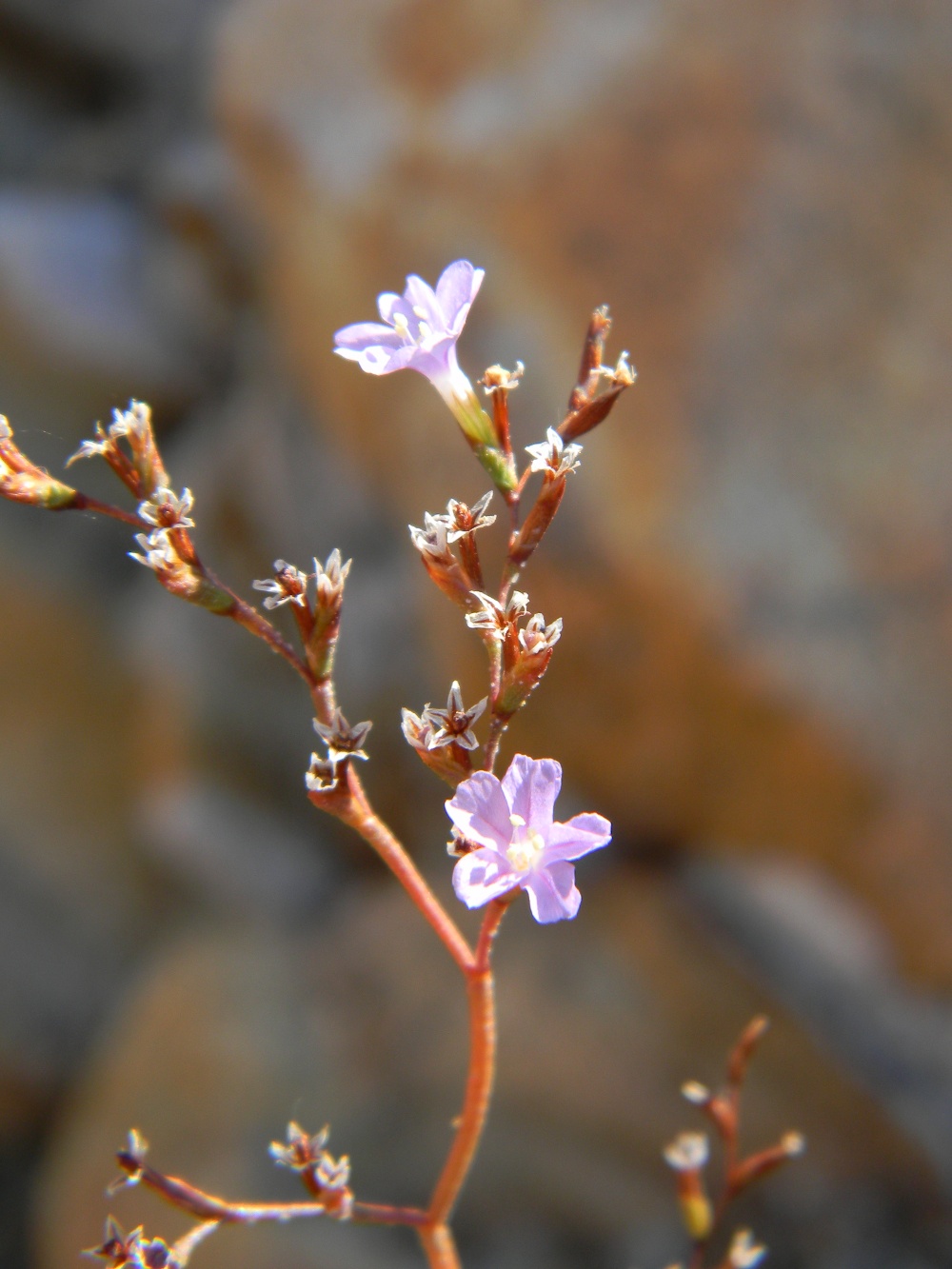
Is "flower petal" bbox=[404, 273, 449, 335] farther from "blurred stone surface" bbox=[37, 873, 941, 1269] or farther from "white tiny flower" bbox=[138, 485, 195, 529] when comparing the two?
"blurred stone surface" bbox=[37, 873, 941, 1269]

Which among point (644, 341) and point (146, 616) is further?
point (146, 616)

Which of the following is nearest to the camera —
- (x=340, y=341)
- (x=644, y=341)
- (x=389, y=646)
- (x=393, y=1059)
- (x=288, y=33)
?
(x=340, y=341)

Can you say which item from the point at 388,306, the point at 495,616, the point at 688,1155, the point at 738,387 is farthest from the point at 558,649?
the point at 495,616

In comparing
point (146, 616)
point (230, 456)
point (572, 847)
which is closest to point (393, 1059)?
point (146, 616)

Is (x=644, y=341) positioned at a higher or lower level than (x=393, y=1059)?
higher

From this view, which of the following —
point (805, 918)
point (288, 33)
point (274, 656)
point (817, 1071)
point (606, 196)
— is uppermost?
point (288, 33)

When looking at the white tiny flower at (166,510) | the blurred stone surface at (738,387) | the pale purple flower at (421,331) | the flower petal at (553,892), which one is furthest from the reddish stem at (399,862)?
the blurred stone surface at (738,387)

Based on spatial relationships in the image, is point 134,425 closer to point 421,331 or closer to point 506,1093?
point 421,331

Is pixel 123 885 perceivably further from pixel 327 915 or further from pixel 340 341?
pixel 340 341
